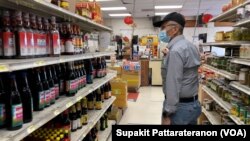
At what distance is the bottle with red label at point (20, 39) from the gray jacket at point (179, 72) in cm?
135

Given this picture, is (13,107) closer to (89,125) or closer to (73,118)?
(73,118)

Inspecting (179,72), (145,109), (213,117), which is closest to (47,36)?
(179,72)

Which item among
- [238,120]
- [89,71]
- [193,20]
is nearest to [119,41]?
[193,20]

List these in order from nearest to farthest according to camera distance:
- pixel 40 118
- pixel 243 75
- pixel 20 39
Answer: pixel 20 39 → pixel 40 118 → pixel 243 75

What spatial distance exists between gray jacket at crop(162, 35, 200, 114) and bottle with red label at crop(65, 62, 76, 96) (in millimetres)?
949

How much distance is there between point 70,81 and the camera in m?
2.65

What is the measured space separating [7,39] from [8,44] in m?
0.03

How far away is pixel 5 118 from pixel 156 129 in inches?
37.4

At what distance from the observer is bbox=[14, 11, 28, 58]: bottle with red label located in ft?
5.73

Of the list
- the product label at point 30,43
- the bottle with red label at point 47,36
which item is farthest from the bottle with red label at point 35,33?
the bottle with red label at point 47,36

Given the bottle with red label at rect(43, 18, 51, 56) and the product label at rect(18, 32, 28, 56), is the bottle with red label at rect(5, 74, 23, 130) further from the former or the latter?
the bottle with red label at rect(43, 18, 51, 56)

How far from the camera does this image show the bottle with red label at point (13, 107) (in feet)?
5.33

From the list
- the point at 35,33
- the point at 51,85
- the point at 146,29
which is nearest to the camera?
the point at 35,33

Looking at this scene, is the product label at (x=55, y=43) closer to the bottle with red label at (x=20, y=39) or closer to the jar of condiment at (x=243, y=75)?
the bottle with red label at (x=20, y=39)
